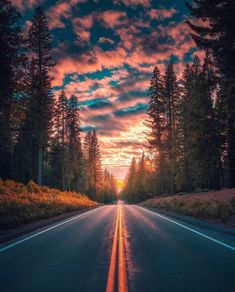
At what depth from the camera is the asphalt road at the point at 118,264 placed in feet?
16.9

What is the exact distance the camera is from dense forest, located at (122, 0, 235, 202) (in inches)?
692

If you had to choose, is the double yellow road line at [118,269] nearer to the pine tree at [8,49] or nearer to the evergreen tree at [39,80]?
the pine tree at [8,49]

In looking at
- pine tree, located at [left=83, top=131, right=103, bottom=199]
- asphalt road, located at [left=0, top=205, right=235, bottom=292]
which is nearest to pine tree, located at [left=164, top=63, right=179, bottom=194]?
asphalt road, located at [left=0, top=205, right=235, bottom=292]

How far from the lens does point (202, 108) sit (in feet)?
96.2

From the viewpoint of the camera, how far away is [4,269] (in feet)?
21.0

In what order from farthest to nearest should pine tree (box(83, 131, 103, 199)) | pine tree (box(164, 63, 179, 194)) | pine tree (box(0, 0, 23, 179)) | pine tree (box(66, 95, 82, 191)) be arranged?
1. pine tree (box(83, 131, 103, 199))
2. pine tree (box(66, 95, 82, 191))
3. pine tree (box(164, 63, 179, 194))
4. pine tree (box(0, 0, 23, 179))

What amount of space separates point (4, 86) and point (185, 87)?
27.0 meters

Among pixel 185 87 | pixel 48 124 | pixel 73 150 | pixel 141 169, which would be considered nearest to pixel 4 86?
pixel 48 124

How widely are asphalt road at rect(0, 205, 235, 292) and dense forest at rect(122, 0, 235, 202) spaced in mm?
13052

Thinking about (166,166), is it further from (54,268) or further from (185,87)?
→ (54,268)

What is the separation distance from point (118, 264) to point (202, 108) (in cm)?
2550

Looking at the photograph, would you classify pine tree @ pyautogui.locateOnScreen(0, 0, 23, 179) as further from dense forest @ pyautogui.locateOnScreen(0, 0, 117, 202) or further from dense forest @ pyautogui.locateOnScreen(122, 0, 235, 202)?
dense forest @ pyautogui.locateOnScreen(122, 0, 235, 202)

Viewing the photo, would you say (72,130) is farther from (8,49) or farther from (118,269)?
(118,269)

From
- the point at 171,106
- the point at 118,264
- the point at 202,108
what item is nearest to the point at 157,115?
the point at 171,106
